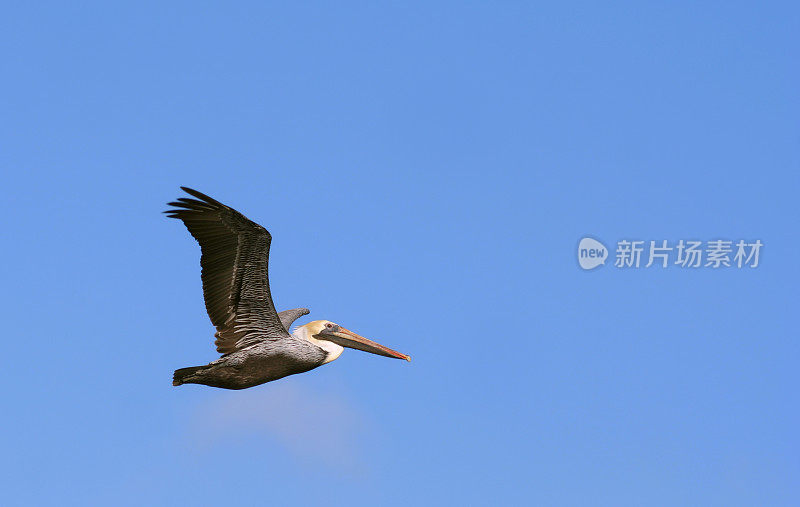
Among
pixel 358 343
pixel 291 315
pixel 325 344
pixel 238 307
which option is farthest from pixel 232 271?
pixel 291 315

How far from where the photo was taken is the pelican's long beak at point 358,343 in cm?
1988

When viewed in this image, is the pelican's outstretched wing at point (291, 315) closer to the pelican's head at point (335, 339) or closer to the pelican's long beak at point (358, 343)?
the pelican's head at point (335, 339)

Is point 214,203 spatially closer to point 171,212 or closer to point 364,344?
point 171,212

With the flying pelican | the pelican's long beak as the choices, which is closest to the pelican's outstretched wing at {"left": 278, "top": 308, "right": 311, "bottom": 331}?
the pelican's long beak

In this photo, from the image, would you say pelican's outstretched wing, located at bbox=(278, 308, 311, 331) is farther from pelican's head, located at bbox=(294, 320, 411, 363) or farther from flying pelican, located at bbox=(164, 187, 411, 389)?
flying pelican, located at bbox=(164, 187, 411, 389)

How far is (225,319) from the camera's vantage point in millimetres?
18312

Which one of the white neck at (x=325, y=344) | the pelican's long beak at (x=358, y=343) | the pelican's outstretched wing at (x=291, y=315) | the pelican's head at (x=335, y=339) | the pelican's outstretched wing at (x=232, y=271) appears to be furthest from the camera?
the pelican's outstretched wing at (x=291, y=315)

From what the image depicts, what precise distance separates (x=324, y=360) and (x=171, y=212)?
3.94 meters

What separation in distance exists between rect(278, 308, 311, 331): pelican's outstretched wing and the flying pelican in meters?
Answer: 1.95

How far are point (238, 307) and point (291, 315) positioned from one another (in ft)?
11.0

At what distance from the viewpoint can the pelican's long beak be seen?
65.2 feet

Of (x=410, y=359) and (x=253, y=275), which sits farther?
(x=410, y=359)

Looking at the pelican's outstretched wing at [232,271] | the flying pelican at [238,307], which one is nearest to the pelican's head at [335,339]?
the flying pelican at [238,307]

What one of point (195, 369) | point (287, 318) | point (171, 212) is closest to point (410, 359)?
point (287, 318)
